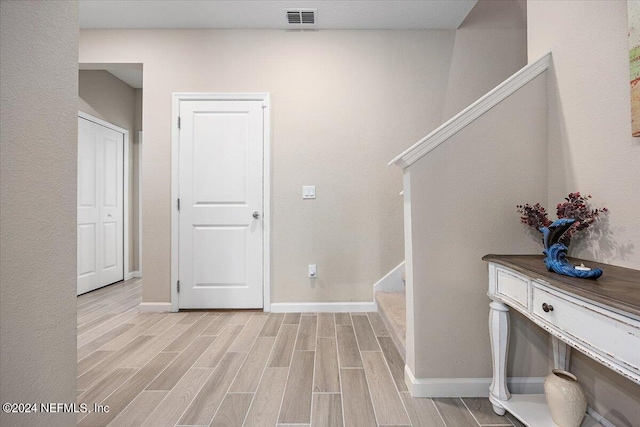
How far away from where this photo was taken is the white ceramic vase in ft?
4.05

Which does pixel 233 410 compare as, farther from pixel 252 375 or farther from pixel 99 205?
pixel 99 205

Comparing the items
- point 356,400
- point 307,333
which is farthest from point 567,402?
point 307,333

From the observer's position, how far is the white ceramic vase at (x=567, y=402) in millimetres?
1233

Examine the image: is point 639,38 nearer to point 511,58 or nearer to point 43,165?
point 43,165

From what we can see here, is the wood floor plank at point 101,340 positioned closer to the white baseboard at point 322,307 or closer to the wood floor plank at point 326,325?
the white baseboard at point 322,307

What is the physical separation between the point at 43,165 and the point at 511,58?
12.1ft

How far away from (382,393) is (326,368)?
0.39 metres

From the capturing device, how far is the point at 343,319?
2824mm

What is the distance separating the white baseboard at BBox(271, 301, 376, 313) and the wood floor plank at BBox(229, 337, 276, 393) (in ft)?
2.04

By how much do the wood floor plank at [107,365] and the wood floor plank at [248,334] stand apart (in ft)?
2.28

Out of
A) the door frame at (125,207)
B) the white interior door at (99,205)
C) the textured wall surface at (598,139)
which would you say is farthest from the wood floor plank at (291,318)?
the door frame at (125,207)

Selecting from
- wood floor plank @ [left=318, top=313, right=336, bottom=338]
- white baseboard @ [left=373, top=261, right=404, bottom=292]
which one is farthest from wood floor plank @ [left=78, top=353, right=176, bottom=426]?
white baseboard @ [left=373, top=261, right=404, bottom=292]

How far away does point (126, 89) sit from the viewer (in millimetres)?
4621

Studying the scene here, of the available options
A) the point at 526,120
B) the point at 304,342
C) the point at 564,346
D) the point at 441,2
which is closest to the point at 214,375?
the point at 304,342
